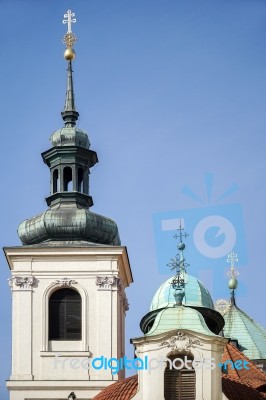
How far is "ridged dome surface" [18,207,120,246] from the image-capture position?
70188 mm

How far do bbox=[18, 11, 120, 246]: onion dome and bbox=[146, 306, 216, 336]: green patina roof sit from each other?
40.6ft

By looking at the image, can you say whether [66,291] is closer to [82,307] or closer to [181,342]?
[82,307]

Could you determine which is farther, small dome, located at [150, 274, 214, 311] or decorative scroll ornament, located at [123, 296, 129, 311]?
decorative scroll ornament, located at [123, 296, 129, 311]

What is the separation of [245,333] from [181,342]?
1738 centimetres

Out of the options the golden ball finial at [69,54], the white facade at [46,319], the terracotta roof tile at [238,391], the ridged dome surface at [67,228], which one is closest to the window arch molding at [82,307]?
the white facade at [46,319]

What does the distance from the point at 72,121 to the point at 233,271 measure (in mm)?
7983

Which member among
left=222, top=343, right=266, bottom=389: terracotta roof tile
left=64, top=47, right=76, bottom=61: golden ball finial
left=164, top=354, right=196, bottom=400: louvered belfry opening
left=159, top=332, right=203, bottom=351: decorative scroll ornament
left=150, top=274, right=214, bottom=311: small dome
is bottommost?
left=164, top=354, right=196, bottom=400: louvered belfry opening

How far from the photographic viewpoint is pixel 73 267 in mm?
69750

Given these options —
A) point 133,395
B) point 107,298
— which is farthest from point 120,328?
point 133,395

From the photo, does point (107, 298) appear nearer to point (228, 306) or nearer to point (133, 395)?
point (228, 306)

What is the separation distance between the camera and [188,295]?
6388 centimetres

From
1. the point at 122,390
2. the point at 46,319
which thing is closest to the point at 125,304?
the point at 46,319

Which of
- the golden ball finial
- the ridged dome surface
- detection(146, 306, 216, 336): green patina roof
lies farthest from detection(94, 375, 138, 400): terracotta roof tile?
the golden ball finial

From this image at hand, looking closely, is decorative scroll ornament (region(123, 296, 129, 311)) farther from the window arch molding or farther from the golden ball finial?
the golden ball finial
